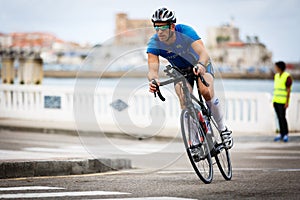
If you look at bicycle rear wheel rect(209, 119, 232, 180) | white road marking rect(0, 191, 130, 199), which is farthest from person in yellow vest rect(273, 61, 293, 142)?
white road marking rect(0, 191, 130, 199)

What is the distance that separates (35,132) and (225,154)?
473 inches

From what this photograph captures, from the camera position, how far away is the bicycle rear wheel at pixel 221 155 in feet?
35.6

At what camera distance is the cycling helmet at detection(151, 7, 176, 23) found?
10.0 meters

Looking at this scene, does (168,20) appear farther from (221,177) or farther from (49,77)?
(49,77)

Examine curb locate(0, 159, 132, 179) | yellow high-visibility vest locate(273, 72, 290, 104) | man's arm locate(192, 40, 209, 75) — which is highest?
man's arm locate(192, 40, 209, 75)

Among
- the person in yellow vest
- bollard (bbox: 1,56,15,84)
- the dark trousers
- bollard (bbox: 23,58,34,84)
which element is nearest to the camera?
the dark trousers

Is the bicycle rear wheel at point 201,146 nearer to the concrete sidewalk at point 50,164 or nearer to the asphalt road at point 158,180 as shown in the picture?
the asphalt road at point 158,180

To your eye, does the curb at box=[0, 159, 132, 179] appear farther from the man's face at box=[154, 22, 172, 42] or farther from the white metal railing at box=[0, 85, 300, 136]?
the man's face at box=[154, 22, 172, 42]

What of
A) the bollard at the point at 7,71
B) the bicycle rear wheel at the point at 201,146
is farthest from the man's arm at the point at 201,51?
the bollard at the point at 7,71

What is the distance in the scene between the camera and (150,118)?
1092 centimetres

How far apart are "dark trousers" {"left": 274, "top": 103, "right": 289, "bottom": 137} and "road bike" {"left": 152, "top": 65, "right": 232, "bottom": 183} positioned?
29.5ft

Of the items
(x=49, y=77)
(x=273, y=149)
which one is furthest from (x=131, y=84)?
(x=49, y=77)

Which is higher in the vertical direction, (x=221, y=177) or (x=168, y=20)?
(x=168, y=20)

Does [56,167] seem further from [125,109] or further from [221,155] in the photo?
[221,155]
